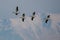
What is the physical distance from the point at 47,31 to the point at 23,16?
1.95ft

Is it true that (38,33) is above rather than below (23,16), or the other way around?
below

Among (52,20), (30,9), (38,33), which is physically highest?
(30,9)

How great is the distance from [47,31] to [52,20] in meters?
0.24

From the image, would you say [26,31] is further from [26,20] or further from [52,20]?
[52,20]

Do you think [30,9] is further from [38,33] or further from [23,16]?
[38,33]

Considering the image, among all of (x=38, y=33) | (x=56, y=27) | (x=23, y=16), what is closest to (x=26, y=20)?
(x=23, y=16)

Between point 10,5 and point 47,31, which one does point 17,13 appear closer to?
point 10,5

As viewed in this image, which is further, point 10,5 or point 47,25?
point 47,25

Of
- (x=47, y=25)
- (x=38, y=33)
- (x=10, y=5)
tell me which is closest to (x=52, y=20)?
(x=47, y=25)

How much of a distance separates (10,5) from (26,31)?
584mm

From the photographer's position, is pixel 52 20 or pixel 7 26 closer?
pixel 7 26

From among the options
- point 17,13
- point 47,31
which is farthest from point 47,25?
point 17,13

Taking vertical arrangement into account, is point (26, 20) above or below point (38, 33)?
above

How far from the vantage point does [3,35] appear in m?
3.45
